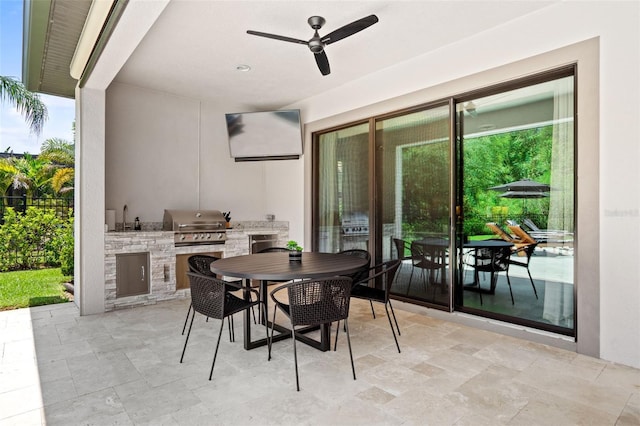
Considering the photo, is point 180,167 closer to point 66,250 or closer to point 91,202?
point 91,202

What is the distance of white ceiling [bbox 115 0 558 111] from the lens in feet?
10.7

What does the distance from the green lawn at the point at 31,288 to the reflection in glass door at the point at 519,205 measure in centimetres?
547

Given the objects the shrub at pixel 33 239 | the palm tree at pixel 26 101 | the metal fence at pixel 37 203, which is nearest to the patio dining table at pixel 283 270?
the palm tree at pixel 26 101

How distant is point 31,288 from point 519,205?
699cm

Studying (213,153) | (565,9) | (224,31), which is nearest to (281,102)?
(213,153)

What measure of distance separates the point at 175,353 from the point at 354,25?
3100 mm

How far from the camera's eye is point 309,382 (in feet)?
8.29

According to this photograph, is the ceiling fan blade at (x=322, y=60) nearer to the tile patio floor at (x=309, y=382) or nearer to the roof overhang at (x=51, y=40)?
the roof overhang at (x=51, y=40)

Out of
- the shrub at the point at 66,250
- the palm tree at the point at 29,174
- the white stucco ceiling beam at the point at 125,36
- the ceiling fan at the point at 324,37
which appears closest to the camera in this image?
the white stucco ceiling beam at the point at 125,36

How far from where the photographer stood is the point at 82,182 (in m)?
4.27

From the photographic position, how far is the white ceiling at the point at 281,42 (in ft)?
10.7

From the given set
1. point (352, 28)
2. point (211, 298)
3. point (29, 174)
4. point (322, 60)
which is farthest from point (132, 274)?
point (29, 174)

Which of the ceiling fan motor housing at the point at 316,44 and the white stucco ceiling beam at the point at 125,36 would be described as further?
the ceiling fan motor housing at the point at 316,44

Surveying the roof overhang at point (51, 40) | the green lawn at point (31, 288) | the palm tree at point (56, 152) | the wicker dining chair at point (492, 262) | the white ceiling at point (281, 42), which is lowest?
the green lawn at point (31, 288)
